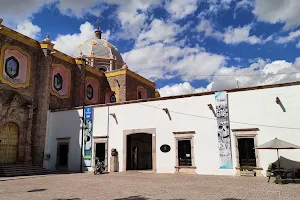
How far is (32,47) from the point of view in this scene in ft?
74.9

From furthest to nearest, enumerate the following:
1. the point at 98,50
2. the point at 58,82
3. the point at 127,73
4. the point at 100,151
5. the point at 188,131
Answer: the point at 98,50, the point at 127,73, the point at 58,82, the point at 100,151, the point at 188,131

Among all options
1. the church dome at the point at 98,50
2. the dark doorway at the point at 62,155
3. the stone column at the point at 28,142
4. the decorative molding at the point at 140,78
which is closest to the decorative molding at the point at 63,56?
the stone column at the point at 28,142

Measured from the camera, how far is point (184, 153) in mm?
17844

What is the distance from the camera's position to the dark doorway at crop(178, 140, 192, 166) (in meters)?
17.6

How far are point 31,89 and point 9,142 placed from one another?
14.9ft

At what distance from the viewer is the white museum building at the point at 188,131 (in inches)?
610

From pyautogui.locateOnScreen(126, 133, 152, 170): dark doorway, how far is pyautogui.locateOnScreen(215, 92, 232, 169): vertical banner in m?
6.78

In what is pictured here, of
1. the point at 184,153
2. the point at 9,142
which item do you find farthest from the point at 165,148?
the point at 9,142

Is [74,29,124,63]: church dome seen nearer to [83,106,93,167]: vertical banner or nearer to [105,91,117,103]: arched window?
[105,91,117,103]: arched window

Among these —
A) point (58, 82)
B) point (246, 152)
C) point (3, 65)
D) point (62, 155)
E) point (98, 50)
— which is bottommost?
point (62, 155)

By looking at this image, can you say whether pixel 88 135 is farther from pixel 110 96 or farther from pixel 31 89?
pixel 110 96

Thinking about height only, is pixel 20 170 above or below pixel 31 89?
below

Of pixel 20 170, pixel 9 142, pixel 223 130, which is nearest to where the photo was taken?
pixel 223 130

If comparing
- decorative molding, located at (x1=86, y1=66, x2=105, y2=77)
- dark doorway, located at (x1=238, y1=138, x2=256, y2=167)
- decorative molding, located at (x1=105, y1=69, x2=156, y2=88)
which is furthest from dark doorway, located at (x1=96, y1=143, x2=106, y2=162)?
decorative molding, located at (x1=105, y1=69, x2=156, y2=88)
